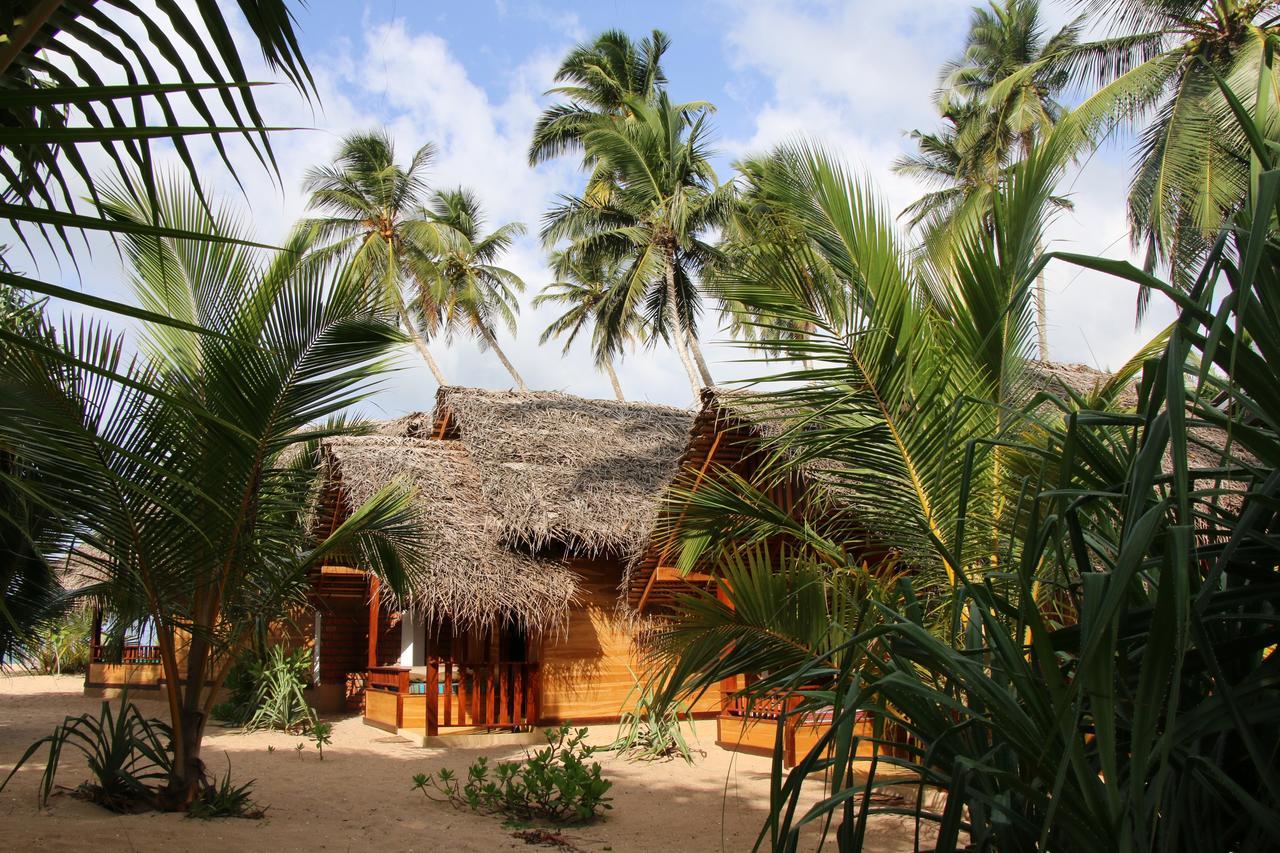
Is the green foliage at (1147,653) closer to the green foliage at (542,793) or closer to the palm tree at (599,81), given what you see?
the green foliage at (542,793)

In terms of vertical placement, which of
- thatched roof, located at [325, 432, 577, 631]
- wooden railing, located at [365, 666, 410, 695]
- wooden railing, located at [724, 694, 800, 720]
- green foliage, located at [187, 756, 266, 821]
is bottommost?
green foliage, located at [187, 756, 266, 821]

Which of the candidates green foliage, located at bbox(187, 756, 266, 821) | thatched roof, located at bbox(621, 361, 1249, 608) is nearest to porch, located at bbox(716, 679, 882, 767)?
thatched roof, located at bbox(621, 361, 1249, 608)

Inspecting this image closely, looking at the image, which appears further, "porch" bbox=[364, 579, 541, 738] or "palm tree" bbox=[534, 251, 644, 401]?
"palm tree" bbox=[534, 251, 644, 401]

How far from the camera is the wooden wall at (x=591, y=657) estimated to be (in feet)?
39.5

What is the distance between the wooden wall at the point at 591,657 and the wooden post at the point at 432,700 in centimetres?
126

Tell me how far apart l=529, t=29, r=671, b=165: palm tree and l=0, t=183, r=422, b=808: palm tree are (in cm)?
2219

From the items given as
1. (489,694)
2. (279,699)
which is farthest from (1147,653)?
(279,699)

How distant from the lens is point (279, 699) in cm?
1211

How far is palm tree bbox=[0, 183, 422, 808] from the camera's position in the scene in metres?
5.39

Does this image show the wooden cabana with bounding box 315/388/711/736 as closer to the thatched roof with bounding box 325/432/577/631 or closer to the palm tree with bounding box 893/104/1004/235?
the thatched roof with bounding box 325/432/577/631

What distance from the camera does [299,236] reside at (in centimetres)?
646

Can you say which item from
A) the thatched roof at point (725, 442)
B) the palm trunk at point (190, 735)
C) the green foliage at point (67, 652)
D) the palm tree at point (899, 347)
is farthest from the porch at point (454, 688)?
the green foliage at point (67, 652)

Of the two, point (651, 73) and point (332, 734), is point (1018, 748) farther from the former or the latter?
point (651, 73)

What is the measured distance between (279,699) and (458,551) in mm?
3080
